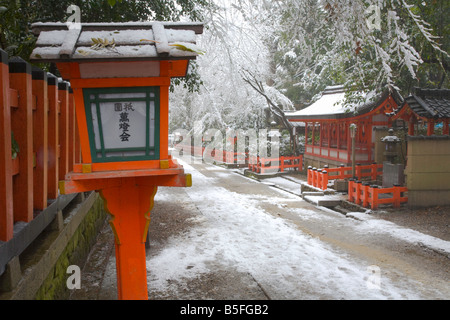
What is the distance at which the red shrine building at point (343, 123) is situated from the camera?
1414 centimetres

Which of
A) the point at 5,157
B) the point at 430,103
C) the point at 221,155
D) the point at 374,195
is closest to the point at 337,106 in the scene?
the point at 430,103

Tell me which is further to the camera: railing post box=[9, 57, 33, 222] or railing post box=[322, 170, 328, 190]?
railing post box=[322, 170, 328, 190]

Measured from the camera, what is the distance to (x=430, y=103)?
10.4m

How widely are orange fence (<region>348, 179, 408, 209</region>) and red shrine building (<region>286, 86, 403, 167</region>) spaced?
348 centimetres

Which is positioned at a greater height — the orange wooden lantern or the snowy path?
the orange wooden lantern

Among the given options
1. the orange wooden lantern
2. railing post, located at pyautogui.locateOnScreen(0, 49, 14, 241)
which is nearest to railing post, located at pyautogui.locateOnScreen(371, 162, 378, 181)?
the orange wooden lantern

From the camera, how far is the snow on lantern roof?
2877mm

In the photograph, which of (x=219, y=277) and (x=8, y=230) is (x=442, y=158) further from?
(x=8, y=230)

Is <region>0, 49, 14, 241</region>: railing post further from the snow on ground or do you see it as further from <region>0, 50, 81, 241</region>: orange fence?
the snow on ground

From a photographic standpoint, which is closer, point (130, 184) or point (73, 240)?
point (130, 184)

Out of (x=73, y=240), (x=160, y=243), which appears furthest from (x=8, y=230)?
(x=160, y=243)

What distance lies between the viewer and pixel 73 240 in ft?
18.2

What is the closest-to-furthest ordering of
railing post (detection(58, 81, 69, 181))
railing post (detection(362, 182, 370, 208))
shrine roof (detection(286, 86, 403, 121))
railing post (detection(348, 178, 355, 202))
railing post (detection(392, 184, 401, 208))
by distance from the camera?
1. railing post (detection(58, 81, 69, 181))
2. railing post (detection(392, 184, 401, 208))
3. railing post (detection(362, 182, 370, 208))
4. railing post (detection(348, 178, 355, 202))
5. shrine roof (detection(286, 86, 403, 121))

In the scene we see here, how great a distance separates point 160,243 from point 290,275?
2.87 meters
